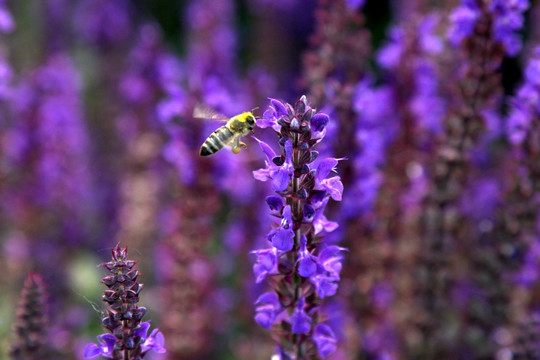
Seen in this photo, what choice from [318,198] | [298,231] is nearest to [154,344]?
[298,231]

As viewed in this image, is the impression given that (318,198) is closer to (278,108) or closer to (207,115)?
(278,108)

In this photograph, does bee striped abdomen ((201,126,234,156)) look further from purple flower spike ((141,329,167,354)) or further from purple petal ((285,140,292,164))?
purple flower spike ((141,329,167,354))

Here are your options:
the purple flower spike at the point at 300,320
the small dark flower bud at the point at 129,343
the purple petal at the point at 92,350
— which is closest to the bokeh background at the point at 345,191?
the purple petal at the point at 92,350

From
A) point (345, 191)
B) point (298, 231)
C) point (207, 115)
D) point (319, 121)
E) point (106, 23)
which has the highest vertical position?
point (106, 23)

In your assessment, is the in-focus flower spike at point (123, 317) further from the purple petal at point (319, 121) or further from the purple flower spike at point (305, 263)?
the purple petal at point (319, 121)

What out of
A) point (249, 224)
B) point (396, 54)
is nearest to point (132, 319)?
point (396, 54)

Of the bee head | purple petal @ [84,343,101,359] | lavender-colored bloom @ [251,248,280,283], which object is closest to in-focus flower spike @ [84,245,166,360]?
purple petal @ [84,343,101,359]
